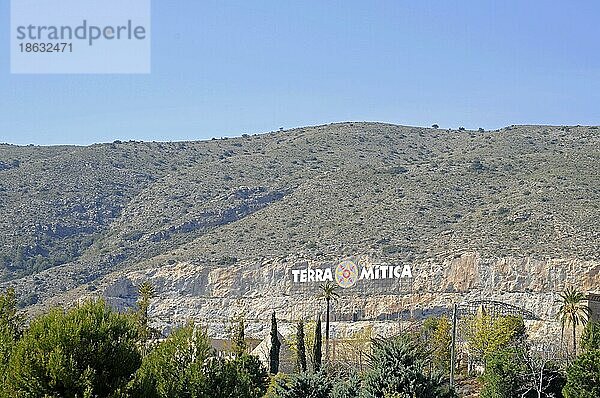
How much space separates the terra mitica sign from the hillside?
123 centimetres

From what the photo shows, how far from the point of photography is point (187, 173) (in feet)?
347

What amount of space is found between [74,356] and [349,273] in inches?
2291

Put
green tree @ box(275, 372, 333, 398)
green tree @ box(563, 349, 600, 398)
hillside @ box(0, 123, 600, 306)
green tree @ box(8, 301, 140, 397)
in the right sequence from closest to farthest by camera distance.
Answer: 1. green tree @ box(8, 301, 140, 397)
2. green tree @ box(275, 372, 333, 398)
3. green tree @ box(563, 349, 600, 398)
4. hillside @ box(0, 123, 600, 306)

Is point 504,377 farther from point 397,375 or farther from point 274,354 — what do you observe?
point 274,354

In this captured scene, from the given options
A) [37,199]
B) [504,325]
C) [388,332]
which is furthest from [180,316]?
[504,325]

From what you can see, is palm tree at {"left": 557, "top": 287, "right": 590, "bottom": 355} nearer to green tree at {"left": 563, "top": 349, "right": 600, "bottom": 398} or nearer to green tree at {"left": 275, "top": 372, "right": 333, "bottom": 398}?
green tree at {"left": 563, "top": 349, "right": 600, "bottom": 398}

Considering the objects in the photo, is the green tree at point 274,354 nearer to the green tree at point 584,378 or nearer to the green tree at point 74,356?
the green tree at point 584,378

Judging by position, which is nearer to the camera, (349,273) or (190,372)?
(190,372)

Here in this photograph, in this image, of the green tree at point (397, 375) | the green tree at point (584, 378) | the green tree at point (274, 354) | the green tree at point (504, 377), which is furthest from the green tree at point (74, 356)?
the green tree at point (274, 354)

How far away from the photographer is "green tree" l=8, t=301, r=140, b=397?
1956cm

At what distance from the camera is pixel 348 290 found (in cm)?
7744

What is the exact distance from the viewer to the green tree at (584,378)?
34.4m

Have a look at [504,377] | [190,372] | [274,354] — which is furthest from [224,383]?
[274,354]

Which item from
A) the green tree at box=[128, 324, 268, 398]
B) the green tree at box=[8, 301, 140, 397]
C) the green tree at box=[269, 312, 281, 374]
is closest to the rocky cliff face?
the green tree at box=[269, 312, 281, 374]
